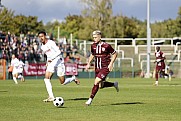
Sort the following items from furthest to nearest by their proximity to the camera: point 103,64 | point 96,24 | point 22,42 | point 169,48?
point 96,24 < point 169,48 < point 22,42 < point 103,64

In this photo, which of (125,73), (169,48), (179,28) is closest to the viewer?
(125,73)

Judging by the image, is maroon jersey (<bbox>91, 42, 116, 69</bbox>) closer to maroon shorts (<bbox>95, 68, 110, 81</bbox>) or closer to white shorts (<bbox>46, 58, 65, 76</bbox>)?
maroon shorts (<bbox>95, 68, 110, 81</bbox>)

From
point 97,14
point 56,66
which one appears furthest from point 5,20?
point 56,66

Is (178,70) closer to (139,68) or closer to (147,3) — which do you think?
(139,68)

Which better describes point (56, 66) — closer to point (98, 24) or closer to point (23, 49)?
point (23, 49)

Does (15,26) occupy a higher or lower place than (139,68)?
higher

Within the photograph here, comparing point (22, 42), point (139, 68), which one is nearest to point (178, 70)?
point (139, 68)

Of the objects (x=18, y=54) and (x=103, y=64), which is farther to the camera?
(x=18, y=54)

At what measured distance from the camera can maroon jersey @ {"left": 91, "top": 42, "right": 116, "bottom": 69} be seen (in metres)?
17.2

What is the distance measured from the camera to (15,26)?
3408 inches

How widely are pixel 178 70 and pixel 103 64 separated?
4954 centimetres

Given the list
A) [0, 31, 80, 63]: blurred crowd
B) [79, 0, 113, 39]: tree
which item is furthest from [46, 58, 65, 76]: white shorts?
[79, 0, 113, 39]: tree

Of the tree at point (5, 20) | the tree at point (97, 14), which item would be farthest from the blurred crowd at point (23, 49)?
the tree at point (97, 14)

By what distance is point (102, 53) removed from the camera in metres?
17.2
